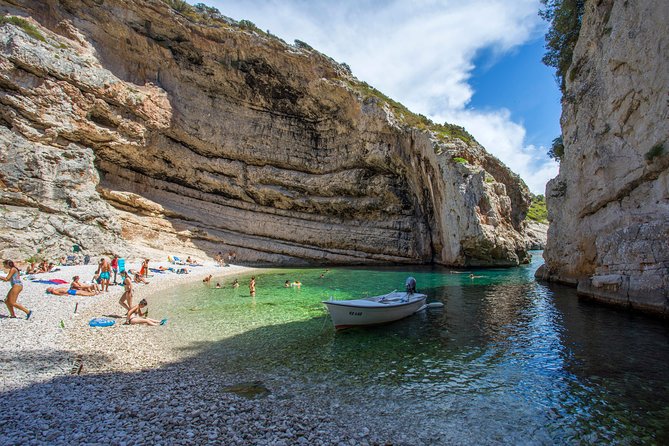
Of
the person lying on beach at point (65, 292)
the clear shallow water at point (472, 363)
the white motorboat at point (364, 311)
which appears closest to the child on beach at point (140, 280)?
the person lying on beach at point (65, 292)

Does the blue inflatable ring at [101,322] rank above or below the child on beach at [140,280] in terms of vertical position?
below

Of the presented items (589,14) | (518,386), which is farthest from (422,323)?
(589,14)

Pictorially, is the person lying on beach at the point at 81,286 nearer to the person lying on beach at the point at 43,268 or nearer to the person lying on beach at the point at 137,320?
the person lying on beach at the point at 43,268

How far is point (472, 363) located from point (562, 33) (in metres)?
28.1

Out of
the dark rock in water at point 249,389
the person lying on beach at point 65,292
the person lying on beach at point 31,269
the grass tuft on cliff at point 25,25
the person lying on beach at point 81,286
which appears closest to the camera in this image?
the dark rock in water at point 249,389

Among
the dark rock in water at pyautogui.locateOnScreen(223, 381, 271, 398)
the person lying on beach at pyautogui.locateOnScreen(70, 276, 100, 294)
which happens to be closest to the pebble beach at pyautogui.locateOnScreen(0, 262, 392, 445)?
the dark rock in water at pyautogui.locateOnScreen(223, 381, 271, 398)

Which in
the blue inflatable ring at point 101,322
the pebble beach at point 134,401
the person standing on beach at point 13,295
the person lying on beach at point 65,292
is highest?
the person standing on beach at point 13,295

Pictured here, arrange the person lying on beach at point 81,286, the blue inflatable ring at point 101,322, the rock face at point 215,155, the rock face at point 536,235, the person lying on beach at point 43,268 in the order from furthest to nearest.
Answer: the rock face at point 536,235, the rock face at point 215,155, the person lying on beach at point 43,268, the person lying on beach at point 81,286, the blue inflatable ring at point 101,322

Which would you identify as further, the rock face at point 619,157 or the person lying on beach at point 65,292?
the person lying on beach at point 65,292

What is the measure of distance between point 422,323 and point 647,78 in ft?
45.6

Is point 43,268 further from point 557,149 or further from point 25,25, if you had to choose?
point 557,149

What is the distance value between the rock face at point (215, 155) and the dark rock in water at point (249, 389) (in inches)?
1025

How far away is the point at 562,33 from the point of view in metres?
24.7

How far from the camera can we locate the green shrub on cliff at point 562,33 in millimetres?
22891
